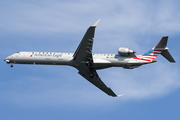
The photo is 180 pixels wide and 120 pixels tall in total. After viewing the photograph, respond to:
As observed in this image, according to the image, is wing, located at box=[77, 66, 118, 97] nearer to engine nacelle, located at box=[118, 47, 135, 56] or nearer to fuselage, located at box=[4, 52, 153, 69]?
fuselage, located at box=[4, 52, 153, 69]

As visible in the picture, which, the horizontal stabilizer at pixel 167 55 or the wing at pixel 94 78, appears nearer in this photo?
the horizontal stabilizer at pixel 167 55

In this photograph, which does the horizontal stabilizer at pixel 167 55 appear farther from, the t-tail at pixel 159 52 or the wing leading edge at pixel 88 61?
the wing leading edge at pixel 88 61

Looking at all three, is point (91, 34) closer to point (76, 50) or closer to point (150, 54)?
point (76, 50)

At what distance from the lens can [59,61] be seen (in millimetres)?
56656

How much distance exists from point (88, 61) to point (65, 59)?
440cm

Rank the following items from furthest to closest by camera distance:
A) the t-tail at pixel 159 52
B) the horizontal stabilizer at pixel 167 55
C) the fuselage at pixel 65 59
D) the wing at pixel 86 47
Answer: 1. the fuselage at pixel 65 59
2. the horizontal stabilizer at pixel 167 55
3. the t-tail at pixel 159 52
4. the wing at pixel 86 47

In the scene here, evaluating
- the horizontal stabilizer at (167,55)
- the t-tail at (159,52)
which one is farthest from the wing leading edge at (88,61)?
the horizontal stabilizer at (167,55)

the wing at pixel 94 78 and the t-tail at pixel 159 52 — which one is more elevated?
the t-tail at pixel 159 52

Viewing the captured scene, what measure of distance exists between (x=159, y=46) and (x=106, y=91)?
668 inches

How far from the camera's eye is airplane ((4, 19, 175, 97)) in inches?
2100

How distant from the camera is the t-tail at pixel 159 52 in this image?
5366cm

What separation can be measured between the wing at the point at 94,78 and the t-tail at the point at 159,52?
10.4 metres

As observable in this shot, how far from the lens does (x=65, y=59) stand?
185 ft

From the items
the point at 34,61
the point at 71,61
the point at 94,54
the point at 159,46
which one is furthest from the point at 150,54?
the point at 34,61
